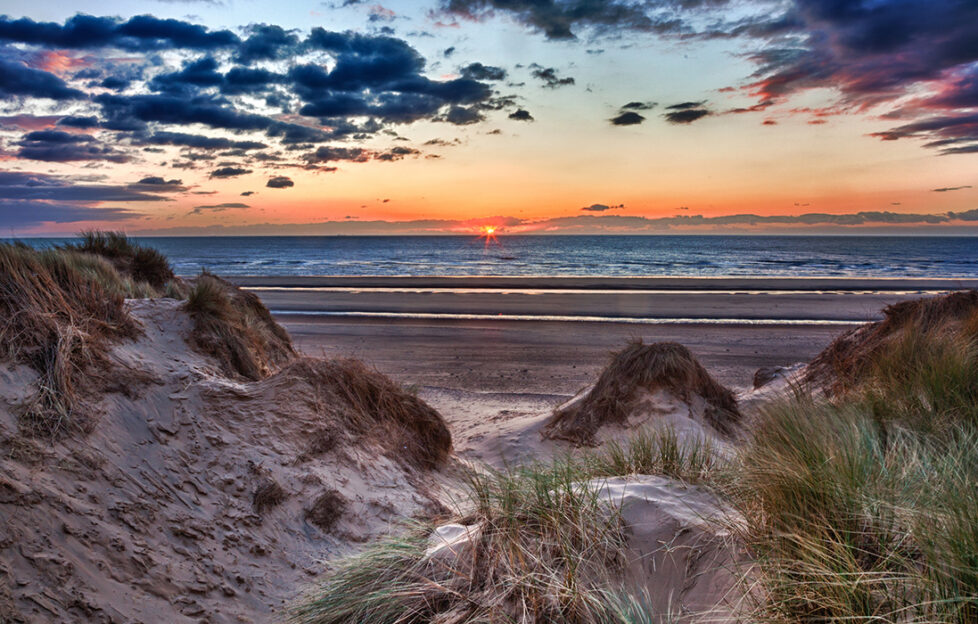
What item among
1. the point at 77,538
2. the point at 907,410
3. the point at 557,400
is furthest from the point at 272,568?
the point at 557,400

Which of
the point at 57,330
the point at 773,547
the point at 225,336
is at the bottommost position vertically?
the point at 773,547

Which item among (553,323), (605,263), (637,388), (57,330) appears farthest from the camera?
(605,263)

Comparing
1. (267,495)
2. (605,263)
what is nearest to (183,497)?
(267,495)

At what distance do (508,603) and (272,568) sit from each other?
224cm

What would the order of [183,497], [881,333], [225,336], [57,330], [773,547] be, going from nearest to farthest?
[773,547], [183,497], [57,330], [225,336], [881,333]

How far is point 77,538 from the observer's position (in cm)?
326

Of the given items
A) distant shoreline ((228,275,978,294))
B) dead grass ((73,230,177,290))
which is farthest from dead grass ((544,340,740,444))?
distant shoreline ((228,275,978,294))

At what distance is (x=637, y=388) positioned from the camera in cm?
780

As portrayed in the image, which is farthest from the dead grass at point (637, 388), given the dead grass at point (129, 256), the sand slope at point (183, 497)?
the dead grass at point (129, 256)

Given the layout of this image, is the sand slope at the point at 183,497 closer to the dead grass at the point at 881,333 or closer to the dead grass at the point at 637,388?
the dead grass at the point at 637,388

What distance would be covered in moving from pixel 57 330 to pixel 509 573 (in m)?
4.26

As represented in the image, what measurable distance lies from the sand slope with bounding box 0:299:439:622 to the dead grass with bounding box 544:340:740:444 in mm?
2699

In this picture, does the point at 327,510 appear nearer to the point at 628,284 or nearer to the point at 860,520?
the point at 860,520

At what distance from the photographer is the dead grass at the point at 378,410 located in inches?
237
